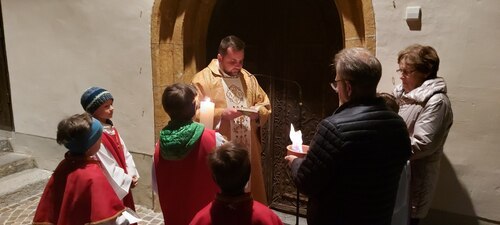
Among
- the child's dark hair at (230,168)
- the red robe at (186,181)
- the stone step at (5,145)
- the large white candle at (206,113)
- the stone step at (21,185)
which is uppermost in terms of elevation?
the child's dark hair at (230,168)

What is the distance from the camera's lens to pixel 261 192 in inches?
147

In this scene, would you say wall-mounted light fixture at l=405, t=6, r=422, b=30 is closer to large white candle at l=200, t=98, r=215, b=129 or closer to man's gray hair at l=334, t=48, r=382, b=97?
man's gray hair at l=334, t=48, r=382, b=97

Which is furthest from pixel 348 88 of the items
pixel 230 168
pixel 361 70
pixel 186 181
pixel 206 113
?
pixel 206 113

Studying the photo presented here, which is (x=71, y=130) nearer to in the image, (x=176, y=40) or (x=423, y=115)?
(x=423, y=115)

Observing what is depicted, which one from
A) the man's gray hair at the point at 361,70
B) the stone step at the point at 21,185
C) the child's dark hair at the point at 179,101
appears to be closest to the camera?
the man's gray hair at the point at 361,70

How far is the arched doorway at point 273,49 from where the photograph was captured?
159 inches

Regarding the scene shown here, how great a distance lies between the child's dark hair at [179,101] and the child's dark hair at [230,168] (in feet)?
1.93

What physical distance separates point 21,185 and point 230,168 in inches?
165

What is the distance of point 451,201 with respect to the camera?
334 cm

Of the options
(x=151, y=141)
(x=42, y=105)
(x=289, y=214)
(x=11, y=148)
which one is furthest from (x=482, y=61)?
(x=11, y=148)

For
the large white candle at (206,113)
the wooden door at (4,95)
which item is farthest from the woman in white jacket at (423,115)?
the wooden door at (4,95)

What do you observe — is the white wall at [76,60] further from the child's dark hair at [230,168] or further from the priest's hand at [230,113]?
the child's dark hair at [230,168]

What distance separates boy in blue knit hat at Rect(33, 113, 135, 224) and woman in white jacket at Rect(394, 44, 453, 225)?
6.10 feet

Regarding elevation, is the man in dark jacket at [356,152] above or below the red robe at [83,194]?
above
